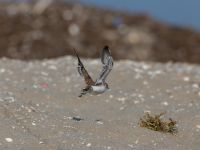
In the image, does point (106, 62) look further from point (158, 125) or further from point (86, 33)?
point (86, 33)

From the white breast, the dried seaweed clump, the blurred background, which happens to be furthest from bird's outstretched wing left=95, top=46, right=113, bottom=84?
the blurred background

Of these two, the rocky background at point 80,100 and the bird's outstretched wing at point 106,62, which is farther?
the bird's outstretched wing at point 106,62

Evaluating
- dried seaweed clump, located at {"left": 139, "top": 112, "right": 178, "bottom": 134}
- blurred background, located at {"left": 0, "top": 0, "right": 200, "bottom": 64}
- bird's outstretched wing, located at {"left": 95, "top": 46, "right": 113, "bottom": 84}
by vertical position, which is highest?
blurred background, located at {"left": 0, "top": 0, "right": 200, "bottom": 64}

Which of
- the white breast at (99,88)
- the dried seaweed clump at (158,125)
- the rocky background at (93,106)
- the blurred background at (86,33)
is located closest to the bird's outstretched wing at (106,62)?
the white breast at (99,88)

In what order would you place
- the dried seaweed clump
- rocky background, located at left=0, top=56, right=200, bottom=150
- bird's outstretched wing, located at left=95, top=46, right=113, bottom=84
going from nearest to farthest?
1. rocky background, located at left=0, top=56, right=200, bottom=150
2. bird's outstretched wing, located at left=95, top=46, right=113, bottom=84
3. the dried seaweed clump

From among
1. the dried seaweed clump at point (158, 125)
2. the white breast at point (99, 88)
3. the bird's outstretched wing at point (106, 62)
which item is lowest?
the dried seaweed clump at point (158, 125)

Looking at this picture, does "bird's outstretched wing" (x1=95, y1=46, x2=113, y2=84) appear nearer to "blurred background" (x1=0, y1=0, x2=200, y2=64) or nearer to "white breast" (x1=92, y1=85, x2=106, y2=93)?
"white breast" (x1=92, y1=85, x2=106, y2=93)

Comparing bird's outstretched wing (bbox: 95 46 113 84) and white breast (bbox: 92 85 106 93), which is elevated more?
bird's outstretched wing (bbox: 95 46 113 84)

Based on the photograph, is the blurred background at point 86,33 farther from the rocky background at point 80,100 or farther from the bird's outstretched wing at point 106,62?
the bird's outstretched wing at point 106,62

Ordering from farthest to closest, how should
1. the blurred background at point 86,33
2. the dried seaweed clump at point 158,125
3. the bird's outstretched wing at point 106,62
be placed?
1. the blurred background at point 86,33
2. the dried seaweed clump at point 158,125
3. the bird's outstretched wing at point 106,62

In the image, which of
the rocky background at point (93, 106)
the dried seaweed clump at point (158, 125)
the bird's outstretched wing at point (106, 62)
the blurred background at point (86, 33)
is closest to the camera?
the rocky background at point (93, 106)

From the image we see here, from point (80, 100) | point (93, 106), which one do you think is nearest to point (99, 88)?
point (93, 106)
